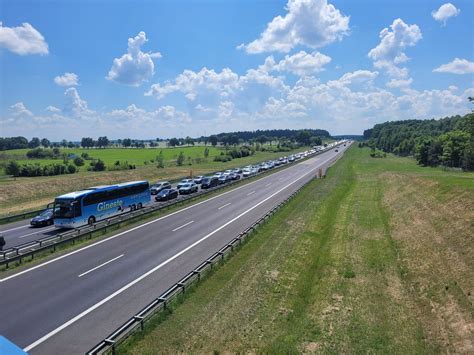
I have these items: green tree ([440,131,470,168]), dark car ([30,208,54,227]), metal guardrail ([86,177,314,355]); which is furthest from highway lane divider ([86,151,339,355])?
green tree ([440,131,470,168])

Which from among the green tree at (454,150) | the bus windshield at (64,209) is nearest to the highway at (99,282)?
the bus windshield at (64,209)

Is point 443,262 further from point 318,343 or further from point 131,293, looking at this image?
point 131,293

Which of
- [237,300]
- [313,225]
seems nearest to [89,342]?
[237,300]

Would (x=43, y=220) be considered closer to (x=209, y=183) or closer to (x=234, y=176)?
(x=209, y=183)

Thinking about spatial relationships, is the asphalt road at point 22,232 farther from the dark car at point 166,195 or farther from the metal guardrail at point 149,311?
the metal guardrail at point 149,311

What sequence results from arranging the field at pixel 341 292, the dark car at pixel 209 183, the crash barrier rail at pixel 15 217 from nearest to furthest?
the field at pixel 341 292, the crash barrier rail at pixel 15 217, the dark car at pixel 209 183

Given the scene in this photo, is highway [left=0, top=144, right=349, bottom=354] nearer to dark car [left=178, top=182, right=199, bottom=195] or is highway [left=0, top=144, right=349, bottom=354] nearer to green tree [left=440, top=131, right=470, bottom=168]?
dark car [left=178, top=182, right=199, bottom=195]
